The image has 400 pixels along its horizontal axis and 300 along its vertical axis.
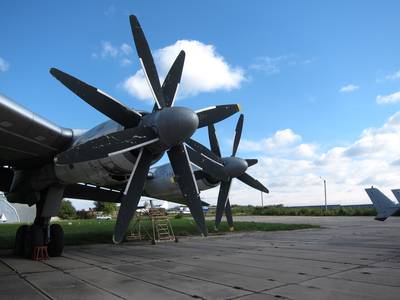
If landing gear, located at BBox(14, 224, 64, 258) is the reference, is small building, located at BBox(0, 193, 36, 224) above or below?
above

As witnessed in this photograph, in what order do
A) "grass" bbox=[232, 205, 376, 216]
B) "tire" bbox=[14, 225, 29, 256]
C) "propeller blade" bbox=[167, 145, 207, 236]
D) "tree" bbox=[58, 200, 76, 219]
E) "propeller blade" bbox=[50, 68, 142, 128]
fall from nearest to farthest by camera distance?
"propeller blade" bbox=[50, 68, 142, 128] < "propeller blade" bbox=[167, 145, 207, 236] < "tire" bbox=[14, 225, 29, 256] < "grass" bbox=[232, 205, 376, 216] < "tree" bbox=[58, 200, 76, 219]

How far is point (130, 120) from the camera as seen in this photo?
391 inches

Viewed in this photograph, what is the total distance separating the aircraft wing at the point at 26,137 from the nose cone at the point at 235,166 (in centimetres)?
696

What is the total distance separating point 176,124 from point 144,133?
37.1 inches

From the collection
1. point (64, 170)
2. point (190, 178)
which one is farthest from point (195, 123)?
point (64, 170)

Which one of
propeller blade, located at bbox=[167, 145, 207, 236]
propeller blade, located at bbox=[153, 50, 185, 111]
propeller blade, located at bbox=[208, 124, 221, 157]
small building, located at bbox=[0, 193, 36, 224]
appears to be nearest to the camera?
propeller blade, located at bbox=[167, 145, 207, 236]

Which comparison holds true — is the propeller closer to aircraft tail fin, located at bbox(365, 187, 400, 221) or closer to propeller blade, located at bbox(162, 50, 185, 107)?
propeller blade, located at bbox(162, 50, 185, 107)

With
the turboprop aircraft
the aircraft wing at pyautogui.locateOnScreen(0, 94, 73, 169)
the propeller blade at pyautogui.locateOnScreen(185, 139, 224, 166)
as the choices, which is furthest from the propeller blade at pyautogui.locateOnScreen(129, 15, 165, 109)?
the aircraft wing at pyautogui.locateOnScreen(0, 94, 73, 169)

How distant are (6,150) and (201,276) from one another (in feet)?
22.8

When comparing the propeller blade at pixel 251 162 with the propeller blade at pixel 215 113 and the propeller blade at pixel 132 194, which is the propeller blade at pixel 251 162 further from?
the propeller blade at pixel 132 194

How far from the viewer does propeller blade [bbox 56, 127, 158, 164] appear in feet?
29.1

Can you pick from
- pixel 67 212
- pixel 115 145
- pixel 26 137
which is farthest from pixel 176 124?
pixel 67 212

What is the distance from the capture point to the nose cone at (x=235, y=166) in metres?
16.0

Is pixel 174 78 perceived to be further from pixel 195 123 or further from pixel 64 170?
pixel 64 170
